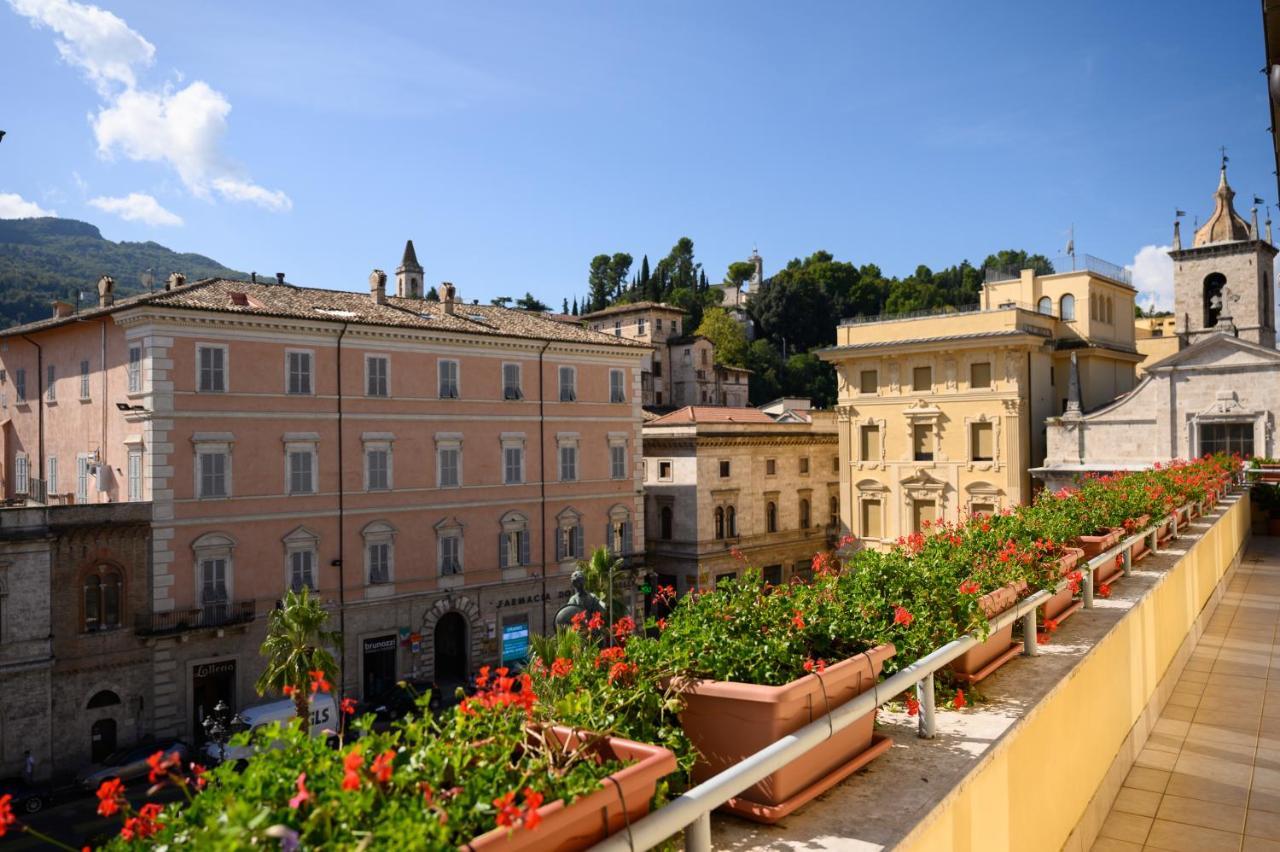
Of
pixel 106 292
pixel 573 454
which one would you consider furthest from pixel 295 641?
pixel 573 454

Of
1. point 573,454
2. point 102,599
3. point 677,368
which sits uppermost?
point 677,368

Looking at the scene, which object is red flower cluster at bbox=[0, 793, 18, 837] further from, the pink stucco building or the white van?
the pink stucco building

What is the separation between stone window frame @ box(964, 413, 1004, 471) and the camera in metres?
37.9

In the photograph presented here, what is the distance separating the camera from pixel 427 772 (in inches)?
87.4

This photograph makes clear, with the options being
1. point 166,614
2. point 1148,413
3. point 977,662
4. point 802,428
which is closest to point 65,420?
point 166,614

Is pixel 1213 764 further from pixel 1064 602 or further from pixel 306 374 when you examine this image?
pixel 306 374

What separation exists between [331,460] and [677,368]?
4384 centimetres

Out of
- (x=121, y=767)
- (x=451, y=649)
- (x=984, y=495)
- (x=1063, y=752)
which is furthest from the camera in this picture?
(x=984, y=495)

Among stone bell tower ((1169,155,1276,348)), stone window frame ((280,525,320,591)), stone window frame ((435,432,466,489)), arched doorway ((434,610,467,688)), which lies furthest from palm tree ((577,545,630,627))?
stone bell tower ((1169,155,1276,348))

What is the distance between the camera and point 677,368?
234 feet

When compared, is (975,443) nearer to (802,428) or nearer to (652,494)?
(802,428)

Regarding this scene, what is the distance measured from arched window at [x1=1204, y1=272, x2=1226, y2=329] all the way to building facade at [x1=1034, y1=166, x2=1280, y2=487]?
20.0 inches

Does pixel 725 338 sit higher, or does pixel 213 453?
pixel 725 338

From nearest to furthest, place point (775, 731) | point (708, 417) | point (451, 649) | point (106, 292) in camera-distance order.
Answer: point (775, 731), point (106, 292), point (451, 649), point (708, 417)
